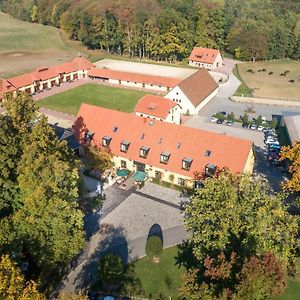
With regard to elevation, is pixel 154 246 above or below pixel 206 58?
above

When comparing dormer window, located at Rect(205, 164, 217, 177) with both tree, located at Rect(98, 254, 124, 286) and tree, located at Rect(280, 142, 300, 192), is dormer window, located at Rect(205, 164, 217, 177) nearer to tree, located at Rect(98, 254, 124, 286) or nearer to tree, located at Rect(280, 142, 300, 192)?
tree, located at Rect(280, 142, 300, 192)

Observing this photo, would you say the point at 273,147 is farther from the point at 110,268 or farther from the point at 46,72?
the point at 46,72

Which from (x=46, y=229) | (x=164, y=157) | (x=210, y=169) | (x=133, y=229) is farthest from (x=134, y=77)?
(x=46, y=229)

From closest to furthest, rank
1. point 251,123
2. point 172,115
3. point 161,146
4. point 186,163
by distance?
1. point 186,163
2. point 161,146
3. point 172,115
4. point 251,123

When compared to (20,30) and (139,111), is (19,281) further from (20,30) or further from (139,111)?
(20,30)

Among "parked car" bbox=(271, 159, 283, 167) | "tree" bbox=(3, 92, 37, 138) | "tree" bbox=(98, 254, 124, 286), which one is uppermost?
"tree" bbox=(3, 92, 37, 138)

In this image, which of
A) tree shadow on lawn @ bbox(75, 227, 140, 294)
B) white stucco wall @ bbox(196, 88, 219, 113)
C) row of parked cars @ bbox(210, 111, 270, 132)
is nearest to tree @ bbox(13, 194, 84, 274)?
tree shadow on lawn @ bbox(75, 227, 140, 294)

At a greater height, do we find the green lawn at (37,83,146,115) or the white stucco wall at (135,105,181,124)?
the white stucco wall at (135,105,181,124)
